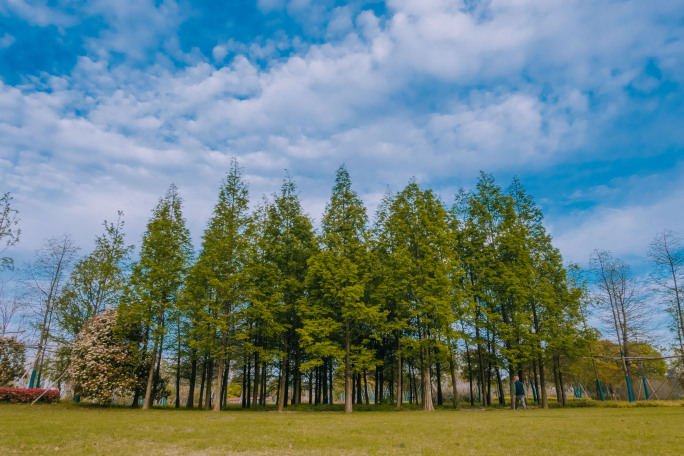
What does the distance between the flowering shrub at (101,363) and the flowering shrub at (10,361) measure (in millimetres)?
3552

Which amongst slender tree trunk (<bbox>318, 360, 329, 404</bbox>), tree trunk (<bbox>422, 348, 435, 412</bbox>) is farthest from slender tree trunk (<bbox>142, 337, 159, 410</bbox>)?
tree trunk (<bbox>422, 348, 435, 412</bbox>)

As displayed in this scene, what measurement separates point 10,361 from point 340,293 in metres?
25.3

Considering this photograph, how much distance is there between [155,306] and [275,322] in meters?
9.67

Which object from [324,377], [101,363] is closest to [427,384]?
[324,377]

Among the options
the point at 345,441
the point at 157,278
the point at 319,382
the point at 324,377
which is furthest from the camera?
the point at 319,382

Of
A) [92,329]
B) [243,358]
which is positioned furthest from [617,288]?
[92,329]

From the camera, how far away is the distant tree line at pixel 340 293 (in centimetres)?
2708

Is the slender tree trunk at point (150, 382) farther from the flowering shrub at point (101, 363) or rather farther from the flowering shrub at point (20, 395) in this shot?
the flowering shrub at point (20, 395)

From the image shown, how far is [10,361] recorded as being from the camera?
2806 centimetres

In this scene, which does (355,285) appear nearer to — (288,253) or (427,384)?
(288,253)

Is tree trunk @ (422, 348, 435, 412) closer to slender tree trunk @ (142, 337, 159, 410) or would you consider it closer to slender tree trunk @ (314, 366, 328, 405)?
slender tree trunk @ (314, 366, 328, 405)

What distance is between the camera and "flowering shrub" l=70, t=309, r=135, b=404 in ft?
90.5

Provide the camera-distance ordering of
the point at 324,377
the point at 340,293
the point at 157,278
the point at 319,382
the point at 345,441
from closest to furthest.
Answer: the point at 345,441
the point at 340,293
the point at 157,278
the point at 324,377
the point at 319,382

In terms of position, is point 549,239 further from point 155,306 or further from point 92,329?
point 92,329
